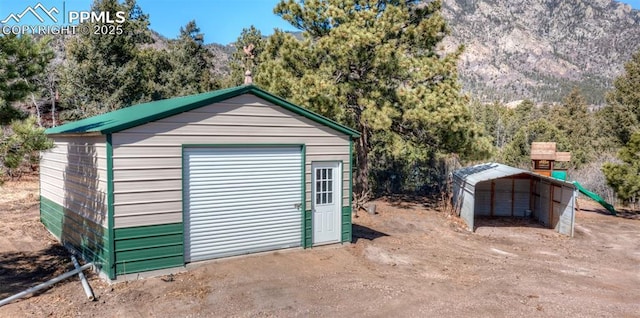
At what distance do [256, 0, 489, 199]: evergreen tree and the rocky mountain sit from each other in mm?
137279

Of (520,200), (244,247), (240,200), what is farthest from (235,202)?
(520,200)

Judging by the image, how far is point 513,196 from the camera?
16078 millimetres

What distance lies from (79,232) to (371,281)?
5883mm

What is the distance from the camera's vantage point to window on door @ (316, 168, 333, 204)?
940cm

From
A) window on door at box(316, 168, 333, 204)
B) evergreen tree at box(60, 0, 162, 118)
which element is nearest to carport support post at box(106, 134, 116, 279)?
window on door at box(316, 168, 333, 204)

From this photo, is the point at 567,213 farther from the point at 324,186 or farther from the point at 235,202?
the point at 235,202

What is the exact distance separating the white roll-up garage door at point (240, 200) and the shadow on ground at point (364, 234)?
7.63 feet

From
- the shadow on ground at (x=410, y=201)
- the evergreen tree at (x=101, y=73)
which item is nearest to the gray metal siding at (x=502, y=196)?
the shadow on ground at (x=410, y=201)

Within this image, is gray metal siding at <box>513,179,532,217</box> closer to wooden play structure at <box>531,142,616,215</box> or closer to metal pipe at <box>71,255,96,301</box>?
wooden play structure at <box>531,142,616,215</box>

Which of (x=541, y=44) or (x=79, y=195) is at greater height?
(x=541, y=44)

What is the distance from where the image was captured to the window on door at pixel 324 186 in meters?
9.40

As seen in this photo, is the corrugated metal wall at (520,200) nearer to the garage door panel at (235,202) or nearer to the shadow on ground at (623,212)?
the shadow on ground at (623,212)

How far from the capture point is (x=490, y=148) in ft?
50.8

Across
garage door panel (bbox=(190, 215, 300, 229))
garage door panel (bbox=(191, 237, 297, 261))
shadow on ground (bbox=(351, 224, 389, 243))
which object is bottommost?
shadow on ground (bbox=(351, 224, 389, 243))
